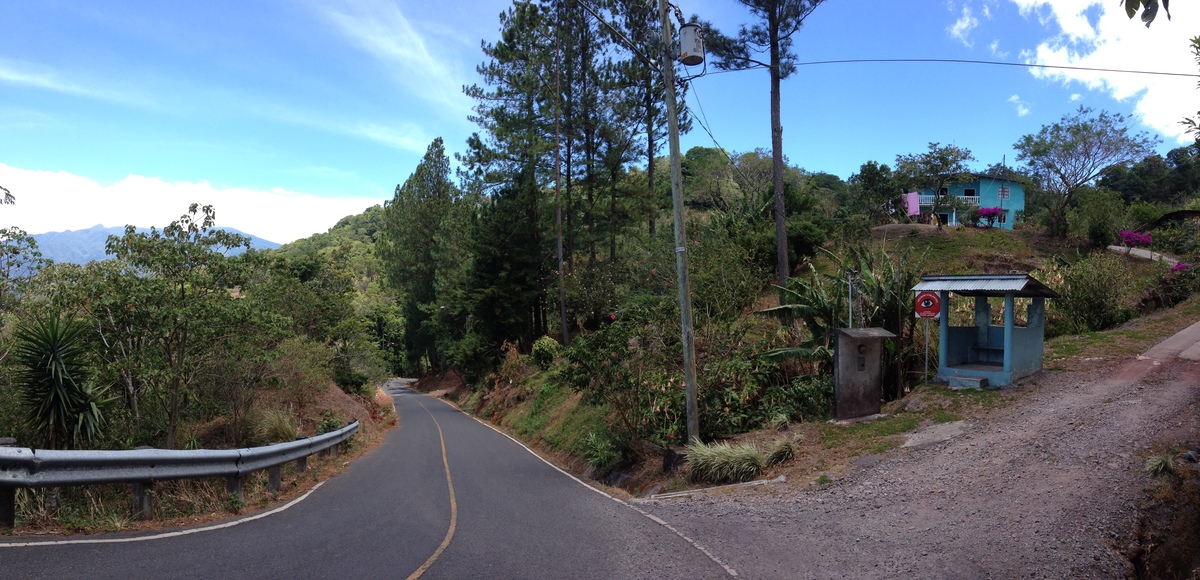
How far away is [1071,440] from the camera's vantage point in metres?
8.38

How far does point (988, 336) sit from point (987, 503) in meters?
8.30

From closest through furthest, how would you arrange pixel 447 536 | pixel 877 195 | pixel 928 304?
1. pixel 447 536
2. pixel 928 304
3. pixel 877 195

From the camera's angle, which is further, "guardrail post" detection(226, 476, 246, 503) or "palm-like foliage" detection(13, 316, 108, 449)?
"palm-like foliage" detection(13, 316, 108, 449)

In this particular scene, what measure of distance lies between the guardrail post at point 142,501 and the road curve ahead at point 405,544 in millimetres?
871

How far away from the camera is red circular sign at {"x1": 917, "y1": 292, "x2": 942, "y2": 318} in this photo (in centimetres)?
1249

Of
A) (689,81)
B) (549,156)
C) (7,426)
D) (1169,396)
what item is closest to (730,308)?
(689,81)

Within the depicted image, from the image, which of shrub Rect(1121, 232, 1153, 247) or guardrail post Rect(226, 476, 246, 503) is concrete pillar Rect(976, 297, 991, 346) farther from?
shrub Rect(1121, 232, 1153, 247)

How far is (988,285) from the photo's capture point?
12.3m

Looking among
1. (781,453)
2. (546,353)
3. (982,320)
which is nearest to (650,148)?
(546,353)

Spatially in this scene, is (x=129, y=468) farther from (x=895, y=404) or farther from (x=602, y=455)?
(x=895, y=404)

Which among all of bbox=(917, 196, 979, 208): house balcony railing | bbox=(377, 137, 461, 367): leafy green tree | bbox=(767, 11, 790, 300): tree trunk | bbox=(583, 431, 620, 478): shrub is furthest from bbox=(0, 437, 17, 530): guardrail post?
bbox=(377, 137, 461, 367): leafy green tree

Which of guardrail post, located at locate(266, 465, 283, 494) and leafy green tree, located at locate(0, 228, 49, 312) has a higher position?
leafy green tree, located at locate(0, 228, 49, 312)

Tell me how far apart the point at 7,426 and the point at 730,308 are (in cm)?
1482

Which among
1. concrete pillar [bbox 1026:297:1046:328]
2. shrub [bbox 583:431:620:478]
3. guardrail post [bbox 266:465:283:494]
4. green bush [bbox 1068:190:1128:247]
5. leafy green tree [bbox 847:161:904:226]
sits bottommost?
shrub [bbox 583:431:620:478]
